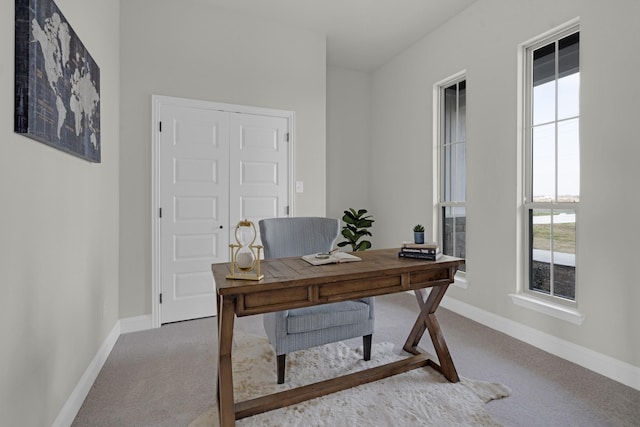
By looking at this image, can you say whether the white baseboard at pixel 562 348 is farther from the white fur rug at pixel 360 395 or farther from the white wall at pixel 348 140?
the white wall at pixel 348 140

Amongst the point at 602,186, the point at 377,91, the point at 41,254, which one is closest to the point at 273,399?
the point at 41,254

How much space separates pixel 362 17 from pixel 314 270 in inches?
122

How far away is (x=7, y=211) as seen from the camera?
120cm

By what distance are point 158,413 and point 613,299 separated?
293cm

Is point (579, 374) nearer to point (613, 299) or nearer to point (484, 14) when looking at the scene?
point (613, 299)

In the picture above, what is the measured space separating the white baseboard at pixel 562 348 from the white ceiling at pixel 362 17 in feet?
10.1

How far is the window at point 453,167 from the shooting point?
3.52 meters

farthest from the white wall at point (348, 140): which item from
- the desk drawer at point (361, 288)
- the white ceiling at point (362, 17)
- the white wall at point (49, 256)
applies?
the desk drawer at point (361, 288)

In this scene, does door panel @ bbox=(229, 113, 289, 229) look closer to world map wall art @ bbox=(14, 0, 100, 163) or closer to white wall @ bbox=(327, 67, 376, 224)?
white wall @ bbox=(327, 67, 376, 224)

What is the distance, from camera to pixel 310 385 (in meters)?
1.86

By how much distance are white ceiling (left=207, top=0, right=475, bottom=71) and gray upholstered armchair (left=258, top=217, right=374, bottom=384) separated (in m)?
2.37

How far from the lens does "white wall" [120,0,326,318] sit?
303 centimetres

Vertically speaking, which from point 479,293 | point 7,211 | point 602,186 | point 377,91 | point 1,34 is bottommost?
point 479,293

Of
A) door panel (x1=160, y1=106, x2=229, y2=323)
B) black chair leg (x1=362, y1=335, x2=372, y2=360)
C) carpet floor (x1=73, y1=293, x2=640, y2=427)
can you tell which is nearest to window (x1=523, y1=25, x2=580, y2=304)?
carpet floor (x1=73, y1=293, x2=640, y2=427)
